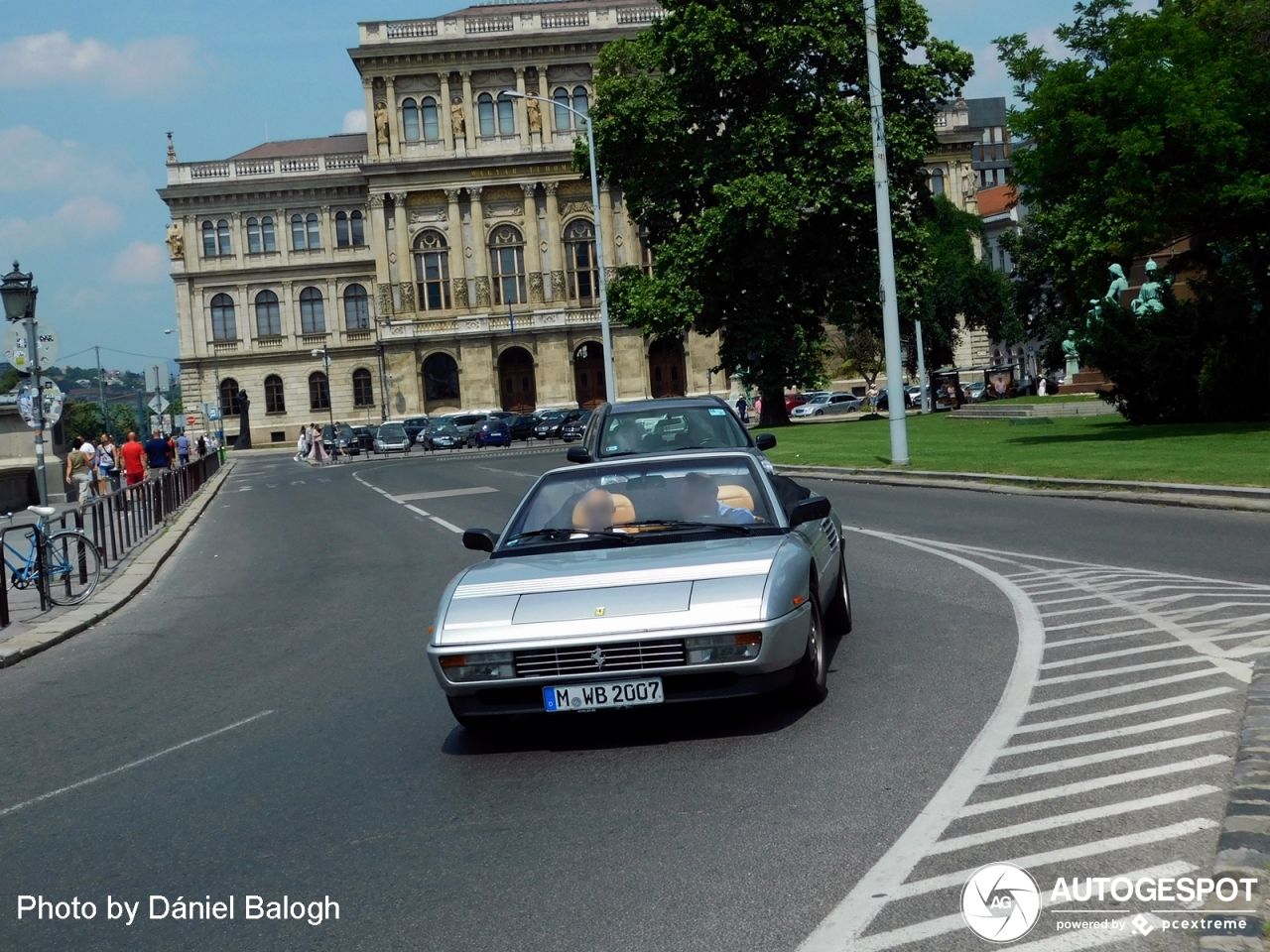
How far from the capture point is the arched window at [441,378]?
9531cm

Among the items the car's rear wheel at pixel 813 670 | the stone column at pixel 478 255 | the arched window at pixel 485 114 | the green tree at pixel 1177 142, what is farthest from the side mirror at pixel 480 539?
the arched window at pixel 485 114

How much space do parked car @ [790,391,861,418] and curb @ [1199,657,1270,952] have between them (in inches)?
2989

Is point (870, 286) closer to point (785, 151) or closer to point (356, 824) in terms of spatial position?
point (785, 151)

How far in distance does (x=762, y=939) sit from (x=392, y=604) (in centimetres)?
990

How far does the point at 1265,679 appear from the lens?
24.9 ft

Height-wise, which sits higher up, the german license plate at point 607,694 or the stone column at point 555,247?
the stone column at point 555,247

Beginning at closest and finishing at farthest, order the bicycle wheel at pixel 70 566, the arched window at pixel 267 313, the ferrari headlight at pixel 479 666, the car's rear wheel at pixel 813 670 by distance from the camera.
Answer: the ferrari headlight at pixel 479 666, the car's rear wheel at pixel 813 670, the bicycle wheel at pixel 70 566, the arched window at pixel 267 313

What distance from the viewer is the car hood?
22.9 feet

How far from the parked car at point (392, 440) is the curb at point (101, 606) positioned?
157 ft

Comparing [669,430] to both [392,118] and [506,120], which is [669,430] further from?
[392,118]

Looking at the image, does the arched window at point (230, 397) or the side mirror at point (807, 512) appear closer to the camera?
the side mirror at point (807, 512)

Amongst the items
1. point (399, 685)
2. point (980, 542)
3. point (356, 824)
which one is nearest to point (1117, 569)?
point (980, 542)

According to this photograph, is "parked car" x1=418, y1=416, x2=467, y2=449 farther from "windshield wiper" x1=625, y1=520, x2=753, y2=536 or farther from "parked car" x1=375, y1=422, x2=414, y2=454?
"windshield wiper" x1=625, y1=520, x2=753, y2=536

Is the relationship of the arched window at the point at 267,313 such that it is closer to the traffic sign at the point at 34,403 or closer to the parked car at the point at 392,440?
the parked car at the point at 392,440
